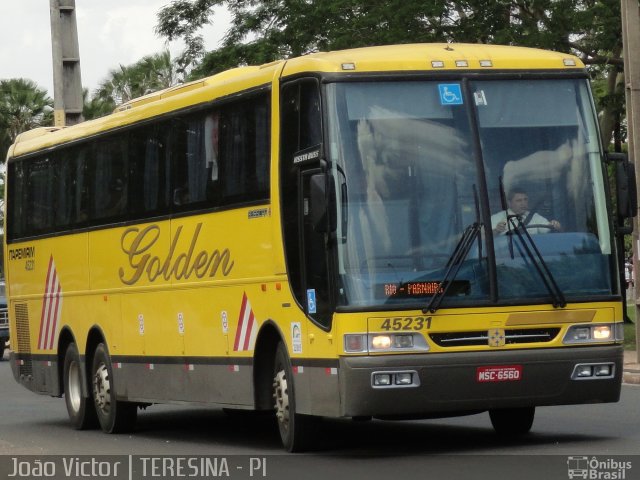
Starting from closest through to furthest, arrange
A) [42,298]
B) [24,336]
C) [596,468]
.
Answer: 1. [596,468]
2. [42,298]
3. [24,336]

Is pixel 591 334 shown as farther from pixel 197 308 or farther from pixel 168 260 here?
pixel 168 260

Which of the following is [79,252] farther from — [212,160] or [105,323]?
[212,160]

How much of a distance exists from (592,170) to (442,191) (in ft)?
4.43

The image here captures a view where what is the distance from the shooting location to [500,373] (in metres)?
12.8

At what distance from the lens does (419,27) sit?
3141 centimetres

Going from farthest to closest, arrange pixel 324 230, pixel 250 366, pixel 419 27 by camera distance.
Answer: pixel 419 27
pixel 250 366
pixel 324 230

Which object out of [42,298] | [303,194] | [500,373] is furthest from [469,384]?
[42,298]

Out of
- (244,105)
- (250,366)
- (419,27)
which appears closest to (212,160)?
(244,105)

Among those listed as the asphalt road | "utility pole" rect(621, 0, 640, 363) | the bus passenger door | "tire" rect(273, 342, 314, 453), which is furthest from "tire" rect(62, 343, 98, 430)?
"utility pole" rect(621, 0, 640, 363)

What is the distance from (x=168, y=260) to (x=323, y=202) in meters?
3.98

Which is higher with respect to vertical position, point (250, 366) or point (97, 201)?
point (97, 201)

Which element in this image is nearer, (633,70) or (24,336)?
(24,336)

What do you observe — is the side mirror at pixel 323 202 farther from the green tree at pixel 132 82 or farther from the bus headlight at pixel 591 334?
the green tree at pixel 132 82

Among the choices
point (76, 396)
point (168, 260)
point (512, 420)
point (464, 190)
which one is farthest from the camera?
point (76, 396)
